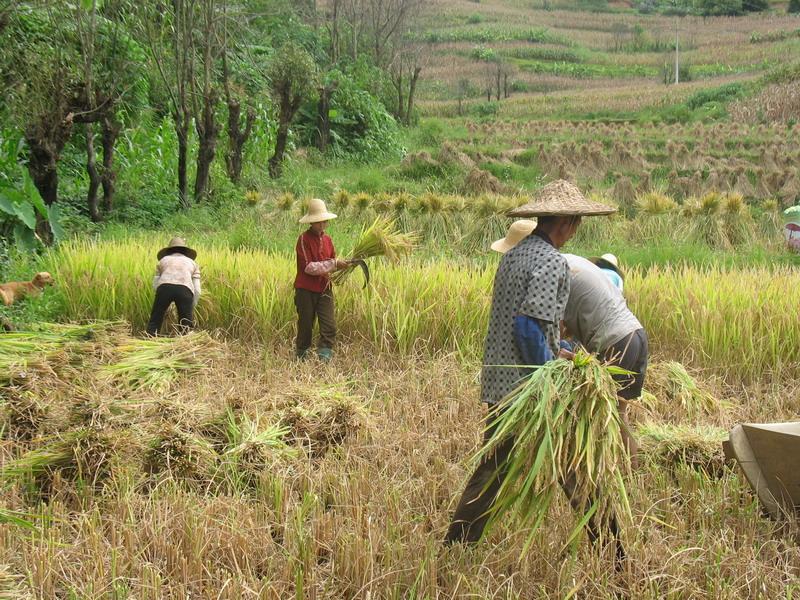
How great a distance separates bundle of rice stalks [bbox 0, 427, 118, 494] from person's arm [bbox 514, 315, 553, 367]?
1.94 metres

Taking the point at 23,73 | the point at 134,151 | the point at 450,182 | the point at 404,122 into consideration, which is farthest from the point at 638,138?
the point at 23,73

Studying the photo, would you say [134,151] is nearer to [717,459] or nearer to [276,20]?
[717,459]

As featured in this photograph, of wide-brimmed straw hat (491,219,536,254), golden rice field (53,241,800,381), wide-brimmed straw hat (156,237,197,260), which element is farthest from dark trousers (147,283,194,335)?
wide-brimmed straw hat (491,219,536,254)

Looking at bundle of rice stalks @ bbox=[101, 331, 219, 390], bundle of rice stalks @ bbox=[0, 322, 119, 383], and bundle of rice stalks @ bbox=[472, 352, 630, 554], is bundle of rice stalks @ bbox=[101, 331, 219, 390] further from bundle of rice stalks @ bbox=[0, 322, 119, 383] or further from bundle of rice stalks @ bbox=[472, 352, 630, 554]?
bundle of rice stalks @ bbox=[472, 352, 630, 554]

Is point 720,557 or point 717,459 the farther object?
point 717,459

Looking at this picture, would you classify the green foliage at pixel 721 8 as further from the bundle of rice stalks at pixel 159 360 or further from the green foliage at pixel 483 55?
the bundle of rice stalks at pixel 159 360

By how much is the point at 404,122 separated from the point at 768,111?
11.9 m

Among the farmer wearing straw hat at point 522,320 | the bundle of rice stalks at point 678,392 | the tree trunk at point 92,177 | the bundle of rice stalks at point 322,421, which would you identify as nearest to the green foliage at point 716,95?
the tree trunk at point 92,177

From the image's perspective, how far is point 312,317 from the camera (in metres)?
5.90

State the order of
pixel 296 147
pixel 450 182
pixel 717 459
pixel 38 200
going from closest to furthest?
1. pixel 717 459
2. pixel 38 200
3. pixel 450 182
4. pixel 296 147

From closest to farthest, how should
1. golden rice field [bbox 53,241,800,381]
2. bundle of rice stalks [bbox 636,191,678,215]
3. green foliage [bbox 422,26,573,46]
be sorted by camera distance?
golden rice field [bbox 53,241,800,381]
bundle of rice stalks [bbox 636,191,678,215]
green foliage [bbox 422,26,573,46]

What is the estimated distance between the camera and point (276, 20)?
24.0 metres

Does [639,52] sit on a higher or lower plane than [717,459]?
higher

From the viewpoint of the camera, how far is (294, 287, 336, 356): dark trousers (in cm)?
586
